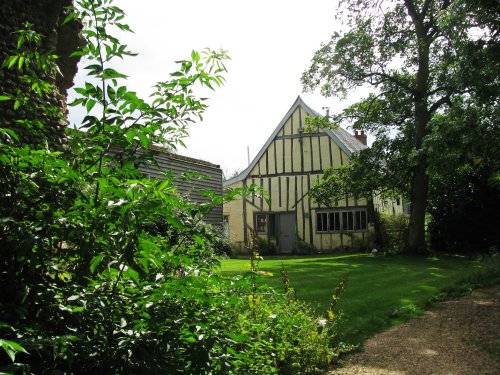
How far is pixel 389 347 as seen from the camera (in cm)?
586

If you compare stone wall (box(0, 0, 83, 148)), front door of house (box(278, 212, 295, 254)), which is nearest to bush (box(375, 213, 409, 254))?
front door of house (box(278, 212, 295, 254))

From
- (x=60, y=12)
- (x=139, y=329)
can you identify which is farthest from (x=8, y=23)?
(x=139, y=329)

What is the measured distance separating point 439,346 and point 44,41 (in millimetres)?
6131

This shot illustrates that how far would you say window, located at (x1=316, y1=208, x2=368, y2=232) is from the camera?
23.9 meters

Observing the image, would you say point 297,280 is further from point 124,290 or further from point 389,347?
point 124,290

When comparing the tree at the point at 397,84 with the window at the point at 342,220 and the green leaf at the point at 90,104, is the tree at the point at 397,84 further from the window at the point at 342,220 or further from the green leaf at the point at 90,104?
the green leaf at the point at 90,104

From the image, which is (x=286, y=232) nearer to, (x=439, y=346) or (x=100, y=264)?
(x=439, y=346)

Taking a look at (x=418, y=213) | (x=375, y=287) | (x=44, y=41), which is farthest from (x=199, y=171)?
(x=44, y=41)

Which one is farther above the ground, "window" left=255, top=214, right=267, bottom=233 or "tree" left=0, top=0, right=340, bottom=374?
"window" left=255, top=214, right=267, bottom=233

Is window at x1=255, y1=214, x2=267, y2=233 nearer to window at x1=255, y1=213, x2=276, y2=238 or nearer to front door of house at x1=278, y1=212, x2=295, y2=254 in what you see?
window at x1=255, y1=213, x2=276, y2=238

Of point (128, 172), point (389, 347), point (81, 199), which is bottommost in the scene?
point (389, 347)

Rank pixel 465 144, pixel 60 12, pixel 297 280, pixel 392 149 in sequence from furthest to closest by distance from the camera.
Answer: pixel 392 149, pixel 465 144, pixel 297 280, pixel 60 12

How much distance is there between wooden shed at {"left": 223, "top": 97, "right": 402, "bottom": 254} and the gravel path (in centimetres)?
1609

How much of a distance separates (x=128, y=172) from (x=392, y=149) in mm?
19056
